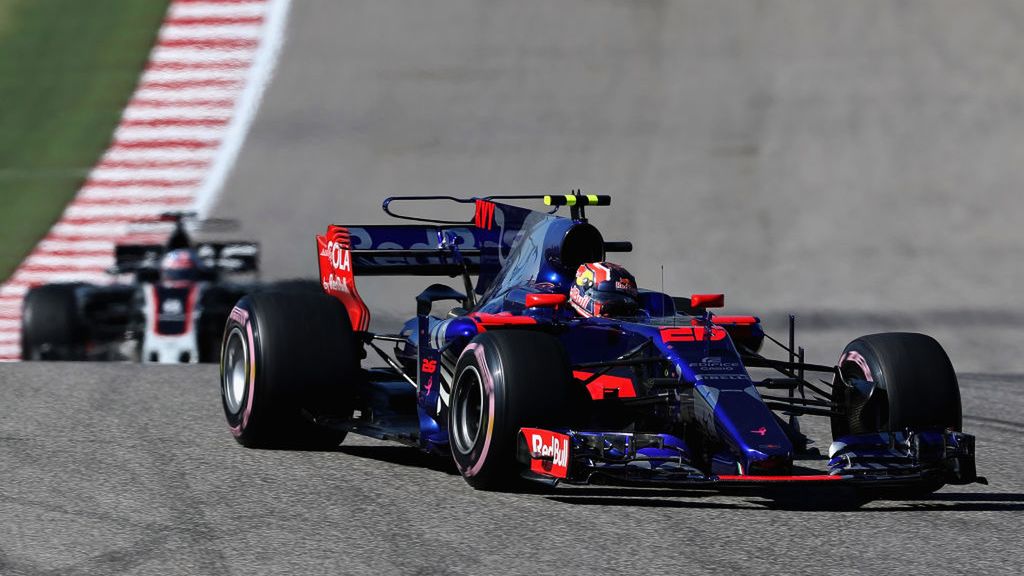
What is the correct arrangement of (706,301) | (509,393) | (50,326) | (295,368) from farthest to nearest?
1. (50,326)
2. (295,368)
3. (706,301)
4. (509,393)

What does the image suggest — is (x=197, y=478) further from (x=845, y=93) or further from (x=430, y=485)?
(x=845, y=93)

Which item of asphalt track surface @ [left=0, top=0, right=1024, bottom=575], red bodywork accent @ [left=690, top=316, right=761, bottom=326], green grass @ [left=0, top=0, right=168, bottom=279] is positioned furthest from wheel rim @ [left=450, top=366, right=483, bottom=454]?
green grass @ [left=0, top=0, right=168, bottom=279]

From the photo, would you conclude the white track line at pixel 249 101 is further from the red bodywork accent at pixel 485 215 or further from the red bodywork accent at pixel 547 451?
the red bodywork accent at pixel 547 451

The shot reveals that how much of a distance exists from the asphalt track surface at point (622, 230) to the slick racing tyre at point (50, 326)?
2.53 meters

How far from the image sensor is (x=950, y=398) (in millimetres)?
8500

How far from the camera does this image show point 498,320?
8914 mm

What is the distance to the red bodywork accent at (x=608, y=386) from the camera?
8.80 metres

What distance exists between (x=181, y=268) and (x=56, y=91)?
759cm

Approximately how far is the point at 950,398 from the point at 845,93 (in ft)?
44.4

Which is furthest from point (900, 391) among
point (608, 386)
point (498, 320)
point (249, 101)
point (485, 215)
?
point (249, 101)

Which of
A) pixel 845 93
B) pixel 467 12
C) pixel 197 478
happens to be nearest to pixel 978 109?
pixel 845 93

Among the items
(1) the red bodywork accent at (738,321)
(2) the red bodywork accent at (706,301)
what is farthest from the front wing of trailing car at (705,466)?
(2) the red bodywork accent at (706,301)

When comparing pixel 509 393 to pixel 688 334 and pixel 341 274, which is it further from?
pixel 341 274

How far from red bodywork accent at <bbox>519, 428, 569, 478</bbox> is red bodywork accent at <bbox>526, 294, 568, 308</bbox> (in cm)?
97
